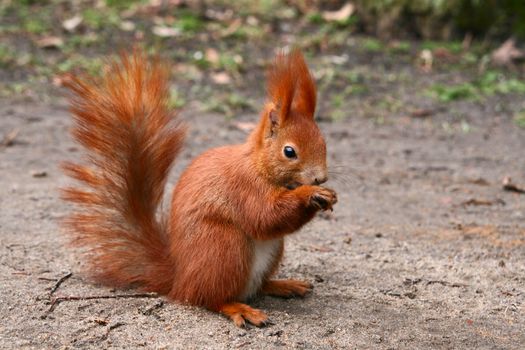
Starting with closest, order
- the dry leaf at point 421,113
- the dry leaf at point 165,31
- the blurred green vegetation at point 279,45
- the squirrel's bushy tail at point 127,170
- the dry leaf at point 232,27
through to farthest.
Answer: the squirrel's bushy tail at point 127,170 < the dry leaf at point 421,113 < the blurred green vegetation at point 279,45 < the dry leaf at point 165,31 < the dry leaf at point 232,27

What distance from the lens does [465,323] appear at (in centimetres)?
287

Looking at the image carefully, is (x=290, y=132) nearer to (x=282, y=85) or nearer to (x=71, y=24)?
(x=282, y=85)

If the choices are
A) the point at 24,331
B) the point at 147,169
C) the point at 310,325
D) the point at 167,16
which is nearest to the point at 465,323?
the point at 310,325

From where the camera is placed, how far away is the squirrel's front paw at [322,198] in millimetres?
2568

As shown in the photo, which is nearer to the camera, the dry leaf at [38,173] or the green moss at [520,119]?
the dry leaf at [38,173]

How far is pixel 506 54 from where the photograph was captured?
6824 millimetres

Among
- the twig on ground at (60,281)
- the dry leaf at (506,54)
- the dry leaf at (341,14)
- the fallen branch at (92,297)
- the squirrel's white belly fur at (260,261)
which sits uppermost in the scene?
the dry leaf at (341,14)

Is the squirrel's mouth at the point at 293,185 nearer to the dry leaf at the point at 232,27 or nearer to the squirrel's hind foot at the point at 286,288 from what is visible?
the squirrel's hind foot at the point at 286,288

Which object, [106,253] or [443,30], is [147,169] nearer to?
[106,253]

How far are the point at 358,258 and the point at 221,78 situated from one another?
3.26 metres

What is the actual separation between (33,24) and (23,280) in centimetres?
470

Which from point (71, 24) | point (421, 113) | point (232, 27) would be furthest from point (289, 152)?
point (71, 24)

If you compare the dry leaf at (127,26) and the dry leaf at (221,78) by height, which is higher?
the dry leaf at (127,26)

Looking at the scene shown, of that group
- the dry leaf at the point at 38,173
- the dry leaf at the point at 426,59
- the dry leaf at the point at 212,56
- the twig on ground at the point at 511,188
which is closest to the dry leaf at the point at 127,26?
the dry leaf at the point at 212,56
